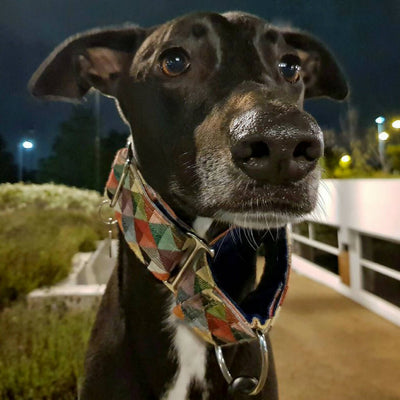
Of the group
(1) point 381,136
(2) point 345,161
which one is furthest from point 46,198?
(1) point 381,136

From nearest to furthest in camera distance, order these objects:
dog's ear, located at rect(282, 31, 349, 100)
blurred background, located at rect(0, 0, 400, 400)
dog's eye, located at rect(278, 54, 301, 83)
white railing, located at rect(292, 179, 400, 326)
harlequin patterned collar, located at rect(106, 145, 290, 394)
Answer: harlequin patterned collar, located at rect(106, 145, 290, 394), dog's eye, located at rect(278, 54, 301, 83), dog's ear, located at rect(282, 31, 349, 100), blurred background, located at rect(0, 0, 400, 400), white railing, located at rect(292, 179, 400, 326)

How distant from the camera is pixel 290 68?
62cm

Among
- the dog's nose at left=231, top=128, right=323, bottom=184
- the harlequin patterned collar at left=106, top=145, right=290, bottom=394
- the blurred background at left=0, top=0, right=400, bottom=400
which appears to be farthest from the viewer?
the blurred background at left=0, top=0, right=400, bottom=400

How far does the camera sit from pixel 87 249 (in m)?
1.10

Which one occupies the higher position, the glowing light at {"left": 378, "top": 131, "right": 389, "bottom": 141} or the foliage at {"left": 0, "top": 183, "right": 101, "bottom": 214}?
the glowing light at {"left": 378, "top": 131, "right": 389, "bottom": 141}

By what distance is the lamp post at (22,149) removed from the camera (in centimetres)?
91

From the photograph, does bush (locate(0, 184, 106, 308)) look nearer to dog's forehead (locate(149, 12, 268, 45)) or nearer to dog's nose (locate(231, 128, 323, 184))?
dog's forehead (locate(149, 12, 268, 45))

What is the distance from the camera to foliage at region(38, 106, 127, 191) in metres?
0.90

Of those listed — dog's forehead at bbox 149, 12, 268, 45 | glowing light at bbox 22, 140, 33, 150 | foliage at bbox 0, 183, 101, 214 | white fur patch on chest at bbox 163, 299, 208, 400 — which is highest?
dog's forehead at bbox 149, 12, 268, 45

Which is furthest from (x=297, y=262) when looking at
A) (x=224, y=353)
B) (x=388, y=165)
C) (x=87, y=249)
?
(x=224, y=353)

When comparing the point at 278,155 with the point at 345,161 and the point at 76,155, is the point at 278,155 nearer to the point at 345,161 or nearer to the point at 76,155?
the point at 76,155

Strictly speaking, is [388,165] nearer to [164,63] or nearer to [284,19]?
[284,19]

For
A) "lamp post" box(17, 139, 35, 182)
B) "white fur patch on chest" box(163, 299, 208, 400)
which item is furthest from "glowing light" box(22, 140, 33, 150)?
"white fur patch on chest" box(163, 299, 208, 400)

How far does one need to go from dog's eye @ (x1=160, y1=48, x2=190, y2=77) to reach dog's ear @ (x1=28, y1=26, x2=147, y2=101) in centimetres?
10
